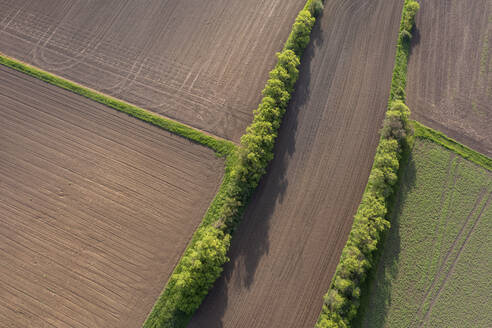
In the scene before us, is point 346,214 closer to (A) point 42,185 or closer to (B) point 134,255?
(B) point 134,255

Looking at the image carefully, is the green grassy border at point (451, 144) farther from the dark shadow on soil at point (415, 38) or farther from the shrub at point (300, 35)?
the shrub at point (300, 35)

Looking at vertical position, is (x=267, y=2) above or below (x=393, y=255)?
above

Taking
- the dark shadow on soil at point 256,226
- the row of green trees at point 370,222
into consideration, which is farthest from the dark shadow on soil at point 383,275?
the dark shadow on soil at point 256,226

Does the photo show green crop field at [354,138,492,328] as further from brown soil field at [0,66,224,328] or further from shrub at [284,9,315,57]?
brown soil field at [0,66,224,328]

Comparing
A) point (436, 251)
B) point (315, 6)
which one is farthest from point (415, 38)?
point (436, 251)

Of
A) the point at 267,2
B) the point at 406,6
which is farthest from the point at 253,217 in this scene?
the point at 406,6

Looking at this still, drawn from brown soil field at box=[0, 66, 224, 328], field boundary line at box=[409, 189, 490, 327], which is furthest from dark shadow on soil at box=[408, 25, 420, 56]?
brown soil field at box=[0, 66, 224, 328]
